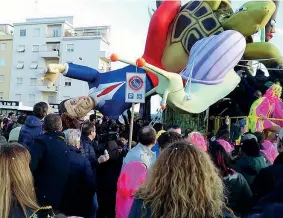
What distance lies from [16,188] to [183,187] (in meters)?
0.93

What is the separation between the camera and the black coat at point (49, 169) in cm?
385

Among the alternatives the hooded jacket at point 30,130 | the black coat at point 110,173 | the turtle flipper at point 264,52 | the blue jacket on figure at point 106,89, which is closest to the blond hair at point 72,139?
the black coat at point 110,173

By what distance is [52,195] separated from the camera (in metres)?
3.87

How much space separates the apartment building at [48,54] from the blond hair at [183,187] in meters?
41.7

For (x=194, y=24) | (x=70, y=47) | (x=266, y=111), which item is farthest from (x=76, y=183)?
(x=70, y=47)

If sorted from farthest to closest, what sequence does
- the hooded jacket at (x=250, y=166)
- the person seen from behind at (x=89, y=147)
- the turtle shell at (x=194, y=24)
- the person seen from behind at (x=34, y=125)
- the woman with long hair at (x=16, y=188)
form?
1. the turtle shell at (x=194, y=24)
2. the person seen from behind at (x=34, y=125)
3. the person seen from behind at (x=89, y=147)
4. the hooded jacket at (x=250, y=166)
5. the woman with long hair at (x=16, y=188)

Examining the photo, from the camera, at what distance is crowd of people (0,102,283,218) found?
2119mm

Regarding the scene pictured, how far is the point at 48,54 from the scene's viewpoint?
44.6 meters

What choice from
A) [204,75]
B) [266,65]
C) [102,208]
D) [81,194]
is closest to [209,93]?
[204,75]

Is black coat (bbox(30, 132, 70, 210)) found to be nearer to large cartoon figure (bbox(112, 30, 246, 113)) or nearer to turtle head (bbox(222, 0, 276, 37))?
large cartoon figure (bbox(112, 30, 246, 113))

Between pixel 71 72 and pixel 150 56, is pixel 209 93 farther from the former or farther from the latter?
pixel 71 72

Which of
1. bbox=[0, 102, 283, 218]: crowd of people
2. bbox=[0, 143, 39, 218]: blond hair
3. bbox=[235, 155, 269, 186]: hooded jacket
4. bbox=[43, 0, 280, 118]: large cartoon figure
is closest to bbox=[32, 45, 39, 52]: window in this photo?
bbox=[43, 0, 280, 118]: large cartoon figure

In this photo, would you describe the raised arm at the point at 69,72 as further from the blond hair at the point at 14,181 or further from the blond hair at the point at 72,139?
the blond hair at the point at 14,181

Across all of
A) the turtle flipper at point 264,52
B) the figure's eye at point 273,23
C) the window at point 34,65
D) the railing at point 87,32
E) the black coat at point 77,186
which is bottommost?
the black coat at point 77,186
